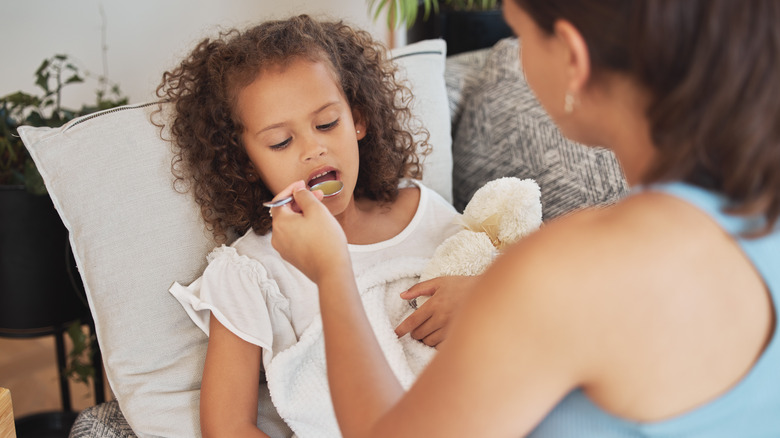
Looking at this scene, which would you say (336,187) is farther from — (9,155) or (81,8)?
(81,8)

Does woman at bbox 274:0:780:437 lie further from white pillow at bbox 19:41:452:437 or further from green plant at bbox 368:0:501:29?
green plant at bbox 368:0:501:29

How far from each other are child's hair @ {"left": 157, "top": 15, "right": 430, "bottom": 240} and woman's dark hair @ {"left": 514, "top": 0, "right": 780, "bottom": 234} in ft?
2.35

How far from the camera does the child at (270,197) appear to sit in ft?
3.66

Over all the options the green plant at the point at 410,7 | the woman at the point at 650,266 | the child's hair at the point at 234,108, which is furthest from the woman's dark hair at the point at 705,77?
the green plant at the point at 410,7

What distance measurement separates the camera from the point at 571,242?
0.57 metres

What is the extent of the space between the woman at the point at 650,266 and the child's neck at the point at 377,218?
699 mm

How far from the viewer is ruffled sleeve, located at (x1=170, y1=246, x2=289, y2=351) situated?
1117 mm

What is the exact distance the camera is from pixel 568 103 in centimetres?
65

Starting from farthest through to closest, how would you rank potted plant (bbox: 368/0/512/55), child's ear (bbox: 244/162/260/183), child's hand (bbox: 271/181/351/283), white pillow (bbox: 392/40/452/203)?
potted plant (bbox: 368/0/512/55)
white pillow (bbox: 392/40/452/203)
child's ear (bbox: 244/162/260/183)
child's hand (bbox: 271/181/351/283)

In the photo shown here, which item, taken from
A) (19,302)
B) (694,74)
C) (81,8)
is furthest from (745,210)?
(81,8)

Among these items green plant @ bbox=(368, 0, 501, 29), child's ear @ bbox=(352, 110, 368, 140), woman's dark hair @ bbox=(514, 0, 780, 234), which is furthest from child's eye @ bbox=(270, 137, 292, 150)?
green plant @ bbox=(368, 0, 501, 29)

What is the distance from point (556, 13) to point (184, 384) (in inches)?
35.8

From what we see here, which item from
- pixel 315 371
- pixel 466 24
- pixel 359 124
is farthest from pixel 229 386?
pixel 466 24

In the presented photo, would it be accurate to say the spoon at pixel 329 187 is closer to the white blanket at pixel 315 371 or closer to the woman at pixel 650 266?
the white blanket at pixel 315 371
